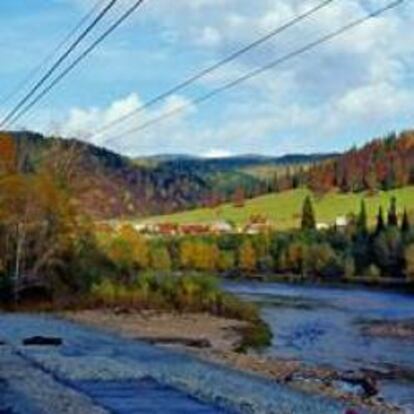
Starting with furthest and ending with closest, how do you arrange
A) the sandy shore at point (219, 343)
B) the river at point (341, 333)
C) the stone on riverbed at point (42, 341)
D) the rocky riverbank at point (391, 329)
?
1. the rocky riverbank at point (391, 329)
2. the river at point (341, 333)
3. the stone on riverbed at point (42, 341)
4. the sandy shore at point (219, 343)

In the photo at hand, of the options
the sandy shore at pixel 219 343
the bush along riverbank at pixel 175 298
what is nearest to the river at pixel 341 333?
the sandy shore at pixel 219 343

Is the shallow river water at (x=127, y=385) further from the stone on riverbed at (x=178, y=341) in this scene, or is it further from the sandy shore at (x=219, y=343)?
the stone on riverbed at (x=178, y=341)

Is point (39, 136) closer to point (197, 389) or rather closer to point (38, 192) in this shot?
point (38, 192)

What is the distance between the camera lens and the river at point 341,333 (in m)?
51.4

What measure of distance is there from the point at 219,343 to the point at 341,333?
19.0 m

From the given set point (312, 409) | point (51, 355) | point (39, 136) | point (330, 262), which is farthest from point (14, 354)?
point (330, 262)

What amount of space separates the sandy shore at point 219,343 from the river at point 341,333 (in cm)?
192

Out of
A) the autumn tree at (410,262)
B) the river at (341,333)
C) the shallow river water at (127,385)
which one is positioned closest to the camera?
the shallow river water at (127,385)

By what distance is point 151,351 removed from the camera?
4478 centimetres

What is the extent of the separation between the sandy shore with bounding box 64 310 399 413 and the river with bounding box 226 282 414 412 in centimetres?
192

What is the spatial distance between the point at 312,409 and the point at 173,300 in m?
55.9

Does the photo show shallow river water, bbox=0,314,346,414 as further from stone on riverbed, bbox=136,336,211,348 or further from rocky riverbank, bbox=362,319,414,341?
rocky riverbank, bbox=362,319,414,341

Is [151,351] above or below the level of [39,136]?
below

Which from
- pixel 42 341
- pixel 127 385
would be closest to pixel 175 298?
pixel 42 341
